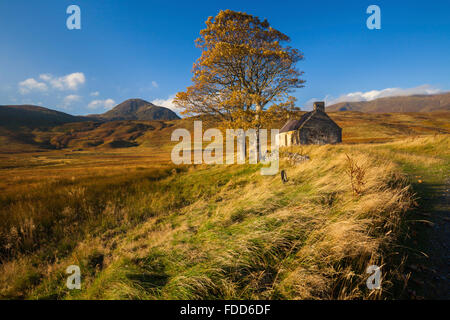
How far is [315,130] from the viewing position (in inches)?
1331

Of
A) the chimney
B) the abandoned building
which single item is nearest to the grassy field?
the abandoned building

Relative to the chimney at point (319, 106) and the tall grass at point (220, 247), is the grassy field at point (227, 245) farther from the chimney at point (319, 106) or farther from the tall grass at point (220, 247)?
the chimney at point (319, 106)

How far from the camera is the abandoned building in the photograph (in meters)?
33.2

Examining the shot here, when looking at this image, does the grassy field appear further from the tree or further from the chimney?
the chimney

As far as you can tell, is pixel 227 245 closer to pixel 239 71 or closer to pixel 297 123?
pixel 239 71

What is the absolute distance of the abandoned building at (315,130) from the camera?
33.2 m

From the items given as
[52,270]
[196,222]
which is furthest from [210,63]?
[52,270]

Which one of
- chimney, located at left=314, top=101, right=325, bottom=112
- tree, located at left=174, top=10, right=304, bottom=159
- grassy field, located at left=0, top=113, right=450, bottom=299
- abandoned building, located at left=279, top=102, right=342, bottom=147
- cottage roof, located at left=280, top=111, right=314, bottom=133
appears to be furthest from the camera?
chimney, located at left=314, top=101, right=325, bottom=112

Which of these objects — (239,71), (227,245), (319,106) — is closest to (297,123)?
(319,106)

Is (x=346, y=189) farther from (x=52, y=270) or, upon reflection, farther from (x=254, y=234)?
(x=52, y=270)

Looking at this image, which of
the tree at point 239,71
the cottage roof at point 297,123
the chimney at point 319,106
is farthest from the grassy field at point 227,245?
the chimney at point 319,106

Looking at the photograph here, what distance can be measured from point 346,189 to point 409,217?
1.48 meters

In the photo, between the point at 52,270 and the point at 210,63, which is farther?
the point at 210,63
